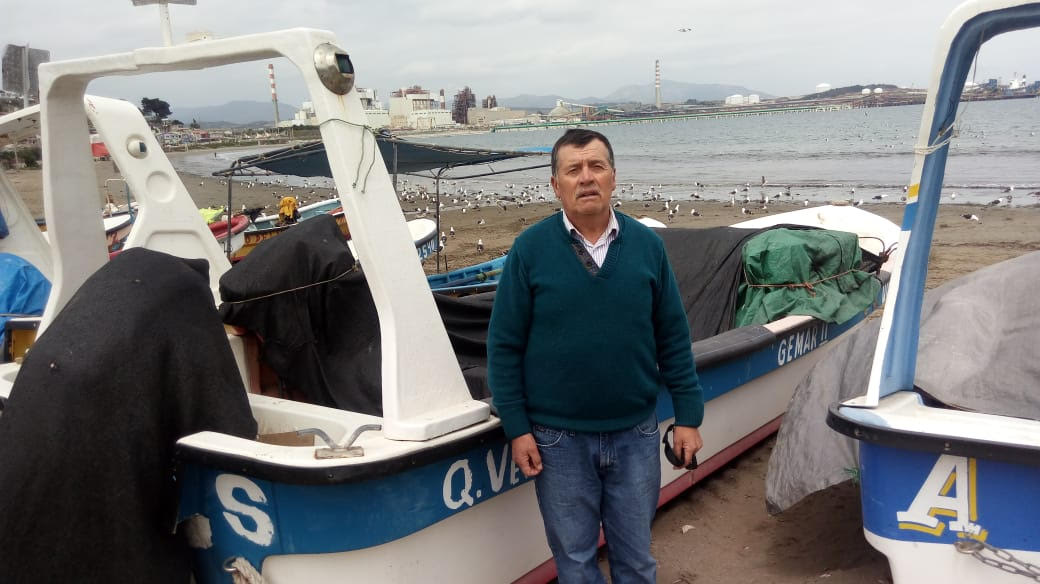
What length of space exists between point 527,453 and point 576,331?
47cm

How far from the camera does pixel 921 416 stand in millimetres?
2723

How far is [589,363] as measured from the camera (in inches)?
101

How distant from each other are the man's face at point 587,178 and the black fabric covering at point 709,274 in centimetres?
330

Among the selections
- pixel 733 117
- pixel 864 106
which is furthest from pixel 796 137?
pixel 864 106

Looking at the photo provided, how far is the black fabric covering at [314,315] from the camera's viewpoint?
368 cm

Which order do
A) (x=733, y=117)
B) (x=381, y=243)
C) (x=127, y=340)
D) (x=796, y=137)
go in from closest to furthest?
(x=127, y=340) < (x=381, y=243) < (x=796, y=137) < (x=733, y=117)

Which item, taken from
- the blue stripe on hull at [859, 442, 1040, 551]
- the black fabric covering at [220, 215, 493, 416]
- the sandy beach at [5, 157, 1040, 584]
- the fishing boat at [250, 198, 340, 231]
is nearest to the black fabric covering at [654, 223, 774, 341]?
the sandy beach at [5, 157, 1040, 584]

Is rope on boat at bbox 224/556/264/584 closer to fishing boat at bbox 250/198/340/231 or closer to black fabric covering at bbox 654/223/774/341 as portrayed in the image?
black fabric covering at bbox 654/223/774/341

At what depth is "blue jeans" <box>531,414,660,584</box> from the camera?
105 inches

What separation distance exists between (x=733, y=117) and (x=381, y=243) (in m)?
110

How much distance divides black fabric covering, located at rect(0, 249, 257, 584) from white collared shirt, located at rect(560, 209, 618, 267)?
136 cm

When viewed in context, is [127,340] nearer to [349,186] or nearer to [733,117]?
[349,186]

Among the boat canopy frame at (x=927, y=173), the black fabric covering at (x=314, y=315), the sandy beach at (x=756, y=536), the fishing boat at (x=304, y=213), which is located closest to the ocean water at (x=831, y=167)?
the fishing boat at (x=304, y=213)

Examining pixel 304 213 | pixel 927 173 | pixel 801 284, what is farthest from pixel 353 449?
pixel 304 213
